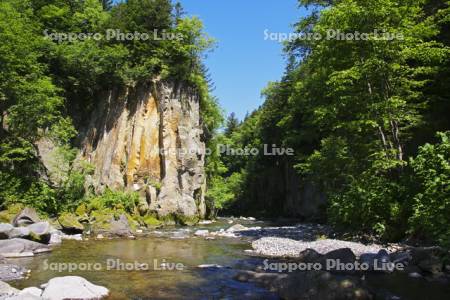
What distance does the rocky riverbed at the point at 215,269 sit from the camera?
10484mm

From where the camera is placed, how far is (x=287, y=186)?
176 feet

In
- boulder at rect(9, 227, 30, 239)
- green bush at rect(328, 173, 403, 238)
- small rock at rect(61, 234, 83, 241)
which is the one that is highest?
green bush at rect(328, 173, 403, 238)

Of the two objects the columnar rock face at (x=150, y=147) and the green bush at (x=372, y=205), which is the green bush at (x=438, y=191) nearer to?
the green bush at (x=372, y=205)

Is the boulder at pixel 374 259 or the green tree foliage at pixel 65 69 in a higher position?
the green tree foliage at pixel 65 69

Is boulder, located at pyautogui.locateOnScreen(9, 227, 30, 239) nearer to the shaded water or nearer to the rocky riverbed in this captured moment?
the rocky riverbed

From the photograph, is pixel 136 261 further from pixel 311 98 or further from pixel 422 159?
pixel 311 98

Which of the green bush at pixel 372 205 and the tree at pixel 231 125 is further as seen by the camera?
the tree at pixel 231 125

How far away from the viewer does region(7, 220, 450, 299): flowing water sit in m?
11.0

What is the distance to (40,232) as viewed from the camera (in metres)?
18.4

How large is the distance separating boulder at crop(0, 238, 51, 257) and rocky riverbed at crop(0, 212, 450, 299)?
0.11ft

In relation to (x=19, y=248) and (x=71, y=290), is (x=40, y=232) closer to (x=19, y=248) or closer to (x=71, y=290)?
(x=19, y=248)

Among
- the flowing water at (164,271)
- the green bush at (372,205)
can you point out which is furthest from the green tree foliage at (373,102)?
the flowing water at (164,271)

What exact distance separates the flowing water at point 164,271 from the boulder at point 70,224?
121 inches

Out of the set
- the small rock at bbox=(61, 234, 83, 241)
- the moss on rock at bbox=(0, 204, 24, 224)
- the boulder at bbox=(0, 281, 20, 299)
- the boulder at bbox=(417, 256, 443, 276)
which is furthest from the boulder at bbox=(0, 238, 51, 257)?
the boulder at bbox=(417, 256, 443, 276)
